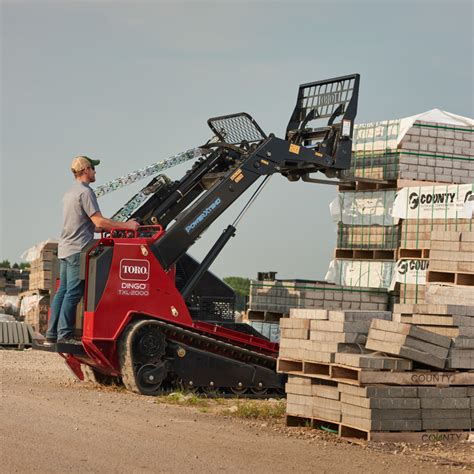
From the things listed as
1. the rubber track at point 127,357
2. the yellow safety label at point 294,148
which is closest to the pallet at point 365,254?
the yellow safety label at point 294,148

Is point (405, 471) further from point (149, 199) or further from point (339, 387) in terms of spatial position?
point (149, 199)

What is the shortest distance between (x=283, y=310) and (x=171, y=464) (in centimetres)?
697

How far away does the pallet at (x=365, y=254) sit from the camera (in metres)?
14.2

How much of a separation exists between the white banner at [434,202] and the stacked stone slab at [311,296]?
1.16 m

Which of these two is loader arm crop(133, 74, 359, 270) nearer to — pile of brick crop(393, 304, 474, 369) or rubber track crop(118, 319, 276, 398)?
rubber track crop(118, 319, 276, 398)

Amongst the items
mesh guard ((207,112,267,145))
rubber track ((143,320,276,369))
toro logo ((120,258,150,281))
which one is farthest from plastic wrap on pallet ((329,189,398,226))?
toro logo ((120,258,150,281))

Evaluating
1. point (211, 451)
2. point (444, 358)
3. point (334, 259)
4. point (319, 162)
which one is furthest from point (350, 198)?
point (211, 451)

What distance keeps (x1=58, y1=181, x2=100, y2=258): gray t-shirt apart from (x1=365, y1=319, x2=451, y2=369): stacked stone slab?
11.6 ft

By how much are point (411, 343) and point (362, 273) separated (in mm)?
5661

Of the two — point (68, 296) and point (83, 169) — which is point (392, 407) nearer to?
point (68, 296)

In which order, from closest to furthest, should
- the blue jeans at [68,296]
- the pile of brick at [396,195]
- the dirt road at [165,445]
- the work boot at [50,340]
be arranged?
the dirt road at [165,445] < the blue jeans at [68,296] < the work boot at [50,340] < the pile of brick at [396,195]

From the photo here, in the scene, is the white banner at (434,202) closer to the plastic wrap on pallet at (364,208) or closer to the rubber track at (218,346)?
the plastic wrap on pallet at (364,208)

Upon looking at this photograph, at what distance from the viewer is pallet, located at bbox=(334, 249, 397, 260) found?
46.5 ft

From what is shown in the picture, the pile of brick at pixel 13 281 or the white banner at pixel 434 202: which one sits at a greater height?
the white banner at pixel 434 202
